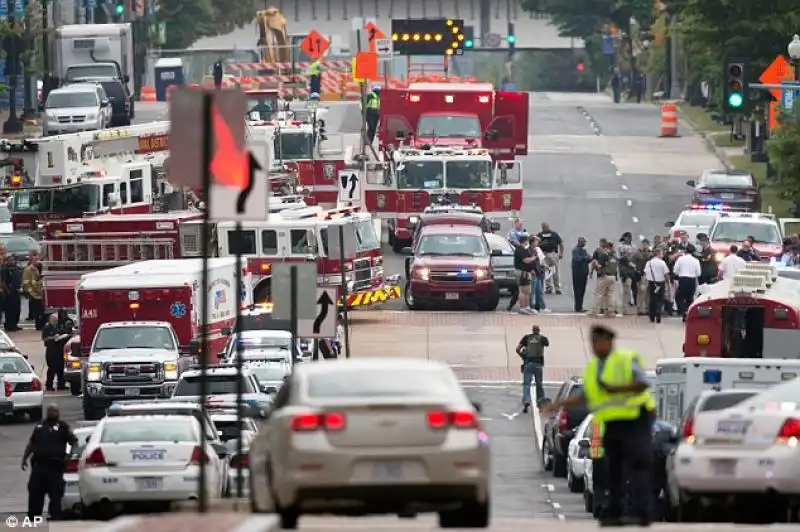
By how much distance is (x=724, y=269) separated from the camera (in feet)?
150

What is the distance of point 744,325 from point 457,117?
2636 centimetres

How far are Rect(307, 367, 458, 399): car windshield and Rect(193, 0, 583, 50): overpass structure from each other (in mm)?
121769

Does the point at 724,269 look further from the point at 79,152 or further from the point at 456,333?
the point at 79,152

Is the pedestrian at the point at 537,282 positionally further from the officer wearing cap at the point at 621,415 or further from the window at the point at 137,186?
the officer wearing cap at the point at 621,415

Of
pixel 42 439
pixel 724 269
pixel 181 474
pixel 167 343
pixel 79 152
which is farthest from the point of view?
pixel 79 152

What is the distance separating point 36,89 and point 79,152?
42.5 m

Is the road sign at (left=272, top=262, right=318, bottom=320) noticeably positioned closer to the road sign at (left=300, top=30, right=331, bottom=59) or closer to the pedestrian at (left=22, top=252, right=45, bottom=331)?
the pedestrian at (left=22, top=252, right=45, bottom=331)

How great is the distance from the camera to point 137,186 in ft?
179

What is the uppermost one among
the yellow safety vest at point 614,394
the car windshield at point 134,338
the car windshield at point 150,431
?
the yellow safety vest at point 614,394

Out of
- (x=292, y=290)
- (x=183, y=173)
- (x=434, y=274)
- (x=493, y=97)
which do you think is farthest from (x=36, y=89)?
(x=183, y=173)

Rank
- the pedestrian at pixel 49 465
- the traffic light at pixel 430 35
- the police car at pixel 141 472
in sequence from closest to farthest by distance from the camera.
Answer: the police car at pixel 141 472 → the pedestrian at pixel 49 465 → the traffic light at pixel 430 35

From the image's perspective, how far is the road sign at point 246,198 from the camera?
18.5m

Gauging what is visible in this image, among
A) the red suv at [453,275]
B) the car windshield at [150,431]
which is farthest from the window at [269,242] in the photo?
the car windshield at [150,431]

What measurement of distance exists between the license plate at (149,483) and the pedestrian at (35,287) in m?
23.9
